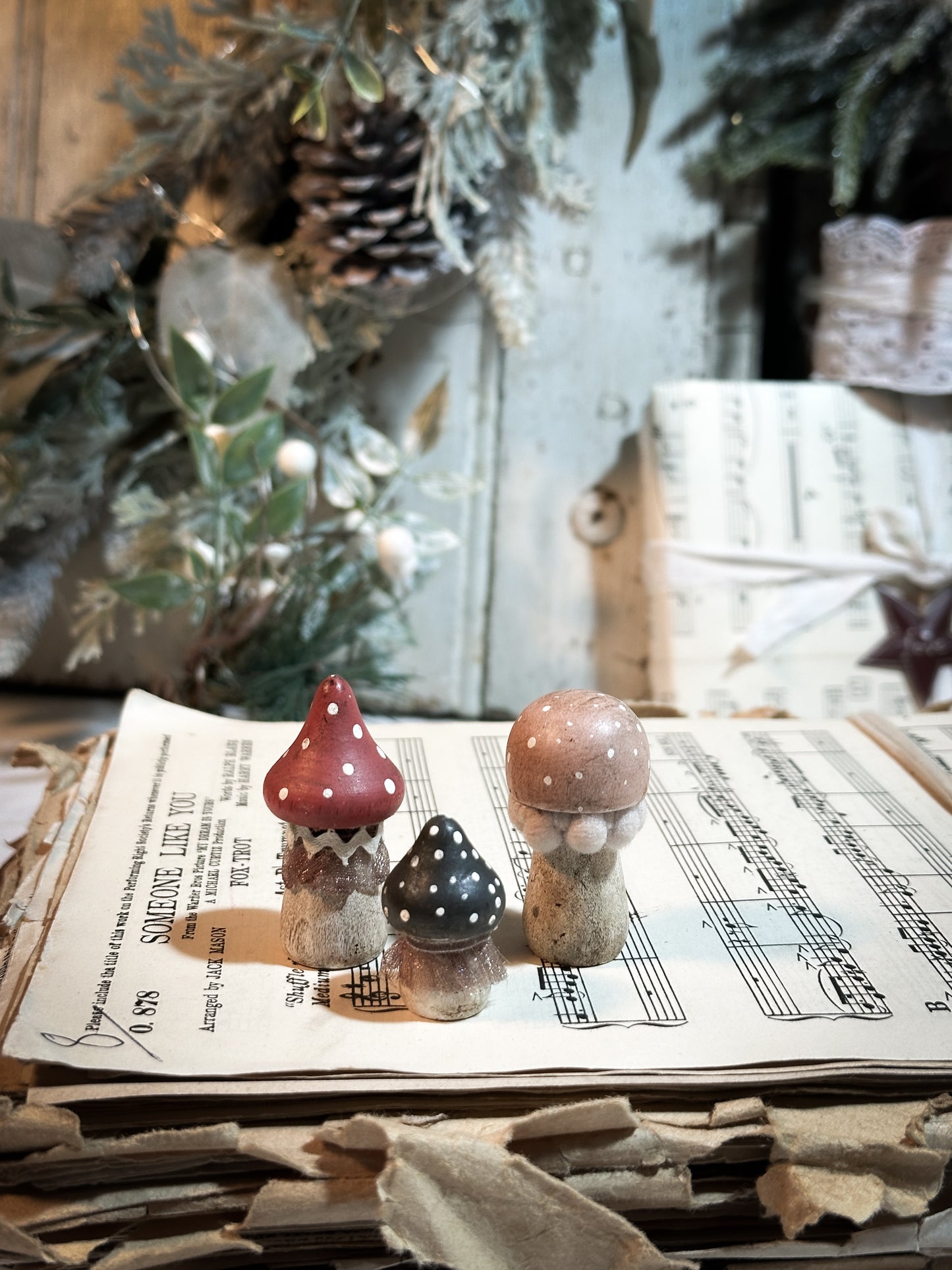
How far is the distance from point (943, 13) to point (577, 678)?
0.71 m

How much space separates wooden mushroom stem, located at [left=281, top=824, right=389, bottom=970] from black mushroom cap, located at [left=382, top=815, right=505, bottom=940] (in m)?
0.04

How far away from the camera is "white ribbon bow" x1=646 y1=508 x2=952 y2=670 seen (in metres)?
1.15

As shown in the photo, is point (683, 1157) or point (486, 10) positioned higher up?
point (486, 10)

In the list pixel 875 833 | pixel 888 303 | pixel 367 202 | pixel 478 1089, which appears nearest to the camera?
pixel 478 1089

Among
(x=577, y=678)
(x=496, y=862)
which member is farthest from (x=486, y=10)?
(x=496, y=862)

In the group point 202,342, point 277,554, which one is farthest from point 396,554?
point 202,342

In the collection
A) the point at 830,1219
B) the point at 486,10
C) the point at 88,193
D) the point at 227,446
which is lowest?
the point at 830,1219

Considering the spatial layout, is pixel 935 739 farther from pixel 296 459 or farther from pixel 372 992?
pixel 296 459

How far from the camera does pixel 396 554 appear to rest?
3.48 feet

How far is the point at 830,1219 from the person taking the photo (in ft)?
1.70

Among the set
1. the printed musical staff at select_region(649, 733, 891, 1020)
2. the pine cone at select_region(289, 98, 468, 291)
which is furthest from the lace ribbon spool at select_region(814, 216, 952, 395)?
the printed musical staff at select_region(649, 733, 891, 1020)

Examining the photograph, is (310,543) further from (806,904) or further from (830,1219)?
(830,1219)

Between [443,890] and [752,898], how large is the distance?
225mm

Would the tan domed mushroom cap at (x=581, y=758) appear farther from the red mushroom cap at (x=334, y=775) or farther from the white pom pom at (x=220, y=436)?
the white pom pom at (x=220, y=436)
